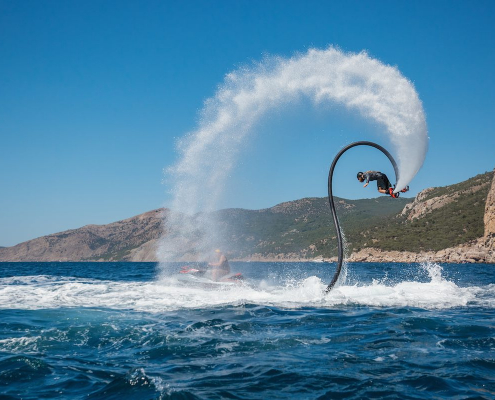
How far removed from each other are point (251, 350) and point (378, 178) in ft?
19.9

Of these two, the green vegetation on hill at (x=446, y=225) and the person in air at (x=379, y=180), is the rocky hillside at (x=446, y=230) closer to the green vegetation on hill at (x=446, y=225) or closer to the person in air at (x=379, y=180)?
the green vegetation on hill at (x=446, y=225)

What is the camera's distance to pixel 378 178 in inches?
491

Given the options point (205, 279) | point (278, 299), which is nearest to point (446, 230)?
point (205, 279)

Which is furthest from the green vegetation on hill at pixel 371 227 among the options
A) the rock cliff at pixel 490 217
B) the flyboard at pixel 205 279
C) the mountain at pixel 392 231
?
the flyboard at pixel 205 279

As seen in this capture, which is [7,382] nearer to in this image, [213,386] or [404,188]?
[213,386]

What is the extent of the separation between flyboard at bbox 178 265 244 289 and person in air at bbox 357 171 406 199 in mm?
15915

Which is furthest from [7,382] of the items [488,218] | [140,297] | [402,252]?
[402,252]

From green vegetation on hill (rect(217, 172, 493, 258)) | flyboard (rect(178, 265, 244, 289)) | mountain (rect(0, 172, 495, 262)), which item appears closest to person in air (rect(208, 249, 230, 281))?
flyboard (rect(178, 265, 244, 289))

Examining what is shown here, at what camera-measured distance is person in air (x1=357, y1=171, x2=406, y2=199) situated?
1233cm

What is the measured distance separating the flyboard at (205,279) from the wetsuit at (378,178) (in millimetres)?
15941

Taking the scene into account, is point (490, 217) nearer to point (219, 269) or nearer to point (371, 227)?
point (371, 227)

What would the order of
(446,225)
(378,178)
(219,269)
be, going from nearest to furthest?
1. (378,178)
2. (219,269)
3. (446,225)

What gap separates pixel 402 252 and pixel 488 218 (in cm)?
2272

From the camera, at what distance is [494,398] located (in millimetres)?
7105
